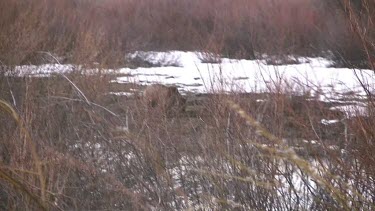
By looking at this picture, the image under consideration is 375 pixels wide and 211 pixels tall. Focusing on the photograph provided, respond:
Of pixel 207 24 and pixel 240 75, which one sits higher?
pixel 207 24

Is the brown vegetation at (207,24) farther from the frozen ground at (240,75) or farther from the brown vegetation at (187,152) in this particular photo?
the brown vegetation at (187,152)

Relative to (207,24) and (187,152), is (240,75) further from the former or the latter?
(207,24)

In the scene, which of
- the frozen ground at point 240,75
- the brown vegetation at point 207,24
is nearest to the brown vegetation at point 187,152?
the frozen ground at point 240,75

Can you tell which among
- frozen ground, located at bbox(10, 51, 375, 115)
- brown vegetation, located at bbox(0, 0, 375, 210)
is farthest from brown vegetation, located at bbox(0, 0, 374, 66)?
brown vegetation, located at bbox(0, 0, 375, 210)

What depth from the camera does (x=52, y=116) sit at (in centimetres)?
609

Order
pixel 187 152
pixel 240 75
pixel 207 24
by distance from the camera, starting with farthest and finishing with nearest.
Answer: pixel 207 24 → pixel 240 75 → pixel 187 152

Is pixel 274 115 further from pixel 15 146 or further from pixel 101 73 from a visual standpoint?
pixel 101 73

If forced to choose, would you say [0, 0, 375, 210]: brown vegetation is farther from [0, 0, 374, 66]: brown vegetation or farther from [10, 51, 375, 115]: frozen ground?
[0, 0, 374, 66]: brown vegetation

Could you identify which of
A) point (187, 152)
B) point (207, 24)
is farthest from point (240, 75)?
point (207, 24)

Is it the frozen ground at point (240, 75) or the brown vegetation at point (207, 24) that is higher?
the brown vegetation at point (207, 24)

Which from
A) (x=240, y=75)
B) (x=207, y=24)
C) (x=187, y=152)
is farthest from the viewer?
(x=207, y=24)

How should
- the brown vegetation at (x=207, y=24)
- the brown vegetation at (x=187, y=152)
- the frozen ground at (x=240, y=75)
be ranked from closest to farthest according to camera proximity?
the brown vegetation at (x=187, y=152), the frozen ground at (x=240, y=75), the brown vegetation at (x=207, y=24)

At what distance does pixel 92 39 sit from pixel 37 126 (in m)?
4.63

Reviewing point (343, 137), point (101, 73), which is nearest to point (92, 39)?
point (101, 73)
